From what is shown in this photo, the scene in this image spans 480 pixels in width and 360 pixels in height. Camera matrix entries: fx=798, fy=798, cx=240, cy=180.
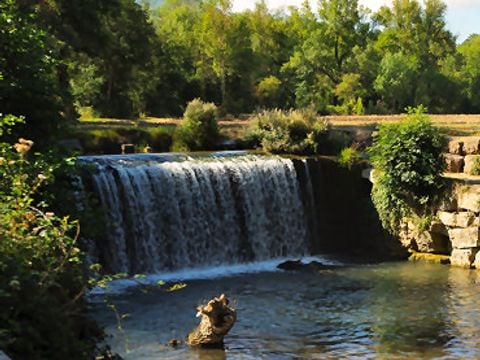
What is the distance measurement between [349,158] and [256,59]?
79.7 feet

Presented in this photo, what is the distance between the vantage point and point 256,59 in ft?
150

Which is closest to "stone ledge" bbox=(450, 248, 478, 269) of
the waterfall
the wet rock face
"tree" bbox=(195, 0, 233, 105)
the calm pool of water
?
the calm pool of water

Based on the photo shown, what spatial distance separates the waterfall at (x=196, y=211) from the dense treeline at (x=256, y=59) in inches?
130

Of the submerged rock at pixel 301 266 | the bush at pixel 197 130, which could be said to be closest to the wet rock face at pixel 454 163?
the submerged rock at pixel 301 266

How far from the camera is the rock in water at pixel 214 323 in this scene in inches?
477

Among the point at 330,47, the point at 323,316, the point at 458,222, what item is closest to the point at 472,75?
the point at 330,47

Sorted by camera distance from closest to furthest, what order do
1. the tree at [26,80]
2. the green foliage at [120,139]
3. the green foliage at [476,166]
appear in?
1. the tree at [26,80]
2. the green foliage at [476,166]
3. the green foliage at [120,139]

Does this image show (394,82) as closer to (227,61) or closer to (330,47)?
(330,47)

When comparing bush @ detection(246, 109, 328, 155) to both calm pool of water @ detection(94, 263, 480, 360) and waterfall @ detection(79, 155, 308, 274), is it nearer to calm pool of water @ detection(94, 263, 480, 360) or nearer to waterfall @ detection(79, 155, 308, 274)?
waterfall @ detection(79, 155, 308, 274)

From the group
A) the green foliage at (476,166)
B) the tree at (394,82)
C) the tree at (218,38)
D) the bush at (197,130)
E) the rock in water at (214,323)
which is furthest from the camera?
the tree at (394,82)

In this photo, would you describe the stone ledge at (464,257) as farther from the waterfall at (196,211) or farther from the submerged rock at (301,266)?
Answer: the waterfall at (196,211)

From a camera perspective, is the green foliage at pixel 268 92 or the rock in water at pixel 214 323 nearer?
the rock in water at pixel 214 323

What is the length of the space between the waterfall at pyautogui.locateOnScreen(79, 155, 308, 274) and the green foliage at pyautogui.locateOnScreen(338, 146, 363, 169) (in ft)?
5.38

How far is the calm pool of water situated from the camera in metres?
12.2
